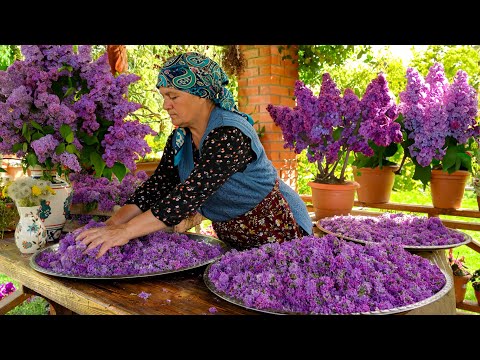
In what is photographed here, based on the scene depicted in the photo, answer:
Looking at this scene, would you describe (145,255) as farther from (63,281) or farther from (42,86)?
(42,86)

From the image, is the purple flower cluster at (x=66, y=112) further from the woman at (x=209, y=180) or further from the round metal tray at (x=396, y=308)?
the round metal tray at (x=396, y=308)

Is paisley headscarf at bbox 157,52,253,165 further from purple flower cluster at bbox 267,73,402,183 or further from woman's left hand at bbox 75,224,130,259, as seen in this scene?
purple flower cluster at bbox 267,73,402,183

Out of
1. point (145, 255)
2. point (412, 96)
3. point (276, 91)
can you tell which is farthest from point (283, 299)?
point (276, 91)

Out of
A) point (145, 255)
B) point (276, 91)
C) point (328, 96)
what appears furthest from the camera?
point (276, 91)

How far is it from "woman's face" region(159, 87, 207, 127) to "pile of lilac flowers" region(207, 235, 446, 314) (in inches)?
24.6

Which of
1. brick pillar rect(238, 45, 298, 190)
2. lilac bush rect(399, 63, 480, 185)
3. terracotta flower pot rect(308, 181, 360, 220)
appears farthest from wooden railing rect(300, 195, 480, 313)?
brick pillar rect(238, 45, 298, 190)

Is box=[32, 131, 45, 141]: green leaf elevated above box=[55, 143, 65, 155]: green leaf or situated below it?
above

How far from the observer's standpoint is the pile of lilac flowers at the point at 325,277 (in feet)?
3.37

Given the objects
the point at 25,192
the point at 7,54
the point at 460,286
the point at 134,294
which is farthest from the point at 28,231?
the point at 7,54

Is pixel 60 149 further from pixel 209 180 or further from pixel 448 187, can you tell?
pixel 448 187

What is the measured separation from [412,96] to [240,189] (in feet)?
4.40

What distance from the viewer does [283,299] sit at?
1.06 metres

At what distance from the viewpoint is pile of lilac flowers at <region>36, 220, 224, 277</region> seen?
4.38ft

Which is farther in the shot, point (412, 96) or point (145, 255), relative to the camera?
point (412, 96)
